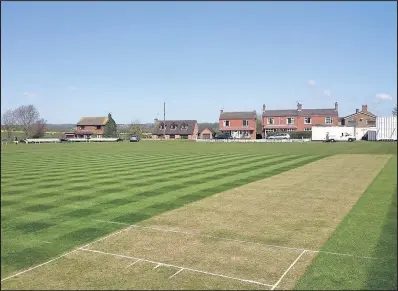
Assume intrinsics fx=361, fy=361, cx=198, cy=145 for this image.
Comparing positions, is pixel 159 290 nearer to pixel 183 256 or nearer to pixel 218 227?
pixel 183 256

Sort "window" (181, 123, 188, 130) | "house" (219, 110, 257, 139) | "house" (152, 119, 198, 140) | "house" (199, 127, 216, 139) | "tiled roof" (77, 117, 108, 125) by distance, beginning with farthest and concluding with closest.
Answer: "window" (181, 123, 188, 130) < "house" (152, 119, 198, 140) < "house" (199, 127, 216, 139) < "house" (219, 110, 257, 139) < "tiled roof" (77, 117, 108, 125)

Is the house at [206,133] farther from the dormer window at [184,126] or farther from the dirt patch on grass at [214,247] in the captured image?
the dirt patch on grass at [214,247]

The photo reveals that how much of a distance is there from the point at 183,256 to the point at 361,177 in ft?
57.3

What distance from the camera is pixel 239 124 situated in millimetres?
114062

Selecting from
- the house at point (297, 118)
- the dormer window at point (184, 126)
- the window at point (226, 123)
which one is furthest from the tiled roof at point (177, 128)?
the house at point (297, 118)

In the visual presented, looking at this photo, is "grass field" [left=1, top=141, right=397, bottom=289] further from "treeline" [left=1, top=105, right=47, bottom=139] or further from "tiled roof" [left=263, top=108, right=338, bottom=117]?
"tiled roof" [left=263, top=108, right=338, bottom=117]

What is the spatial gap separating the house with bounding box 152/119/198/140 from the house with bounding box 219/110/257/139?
1252 centimetres

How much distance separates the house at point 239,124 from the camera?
4438 inches

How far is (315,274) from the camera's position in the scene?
799 centimetres

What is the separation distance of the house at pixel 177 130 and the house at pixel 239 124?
493 inches

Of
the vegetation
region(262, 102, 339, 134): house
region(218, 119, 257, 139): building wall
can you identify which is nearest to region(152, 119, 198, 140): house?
region(218, 119, 257, 139): building wall

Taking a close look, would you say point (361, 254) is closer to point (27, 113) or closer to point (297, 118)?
point (27, 113)

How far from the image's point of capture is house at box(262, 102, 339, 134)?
10619 centimetres

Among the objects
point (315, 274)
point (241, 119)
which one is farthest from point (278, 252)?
point (241, 119)
